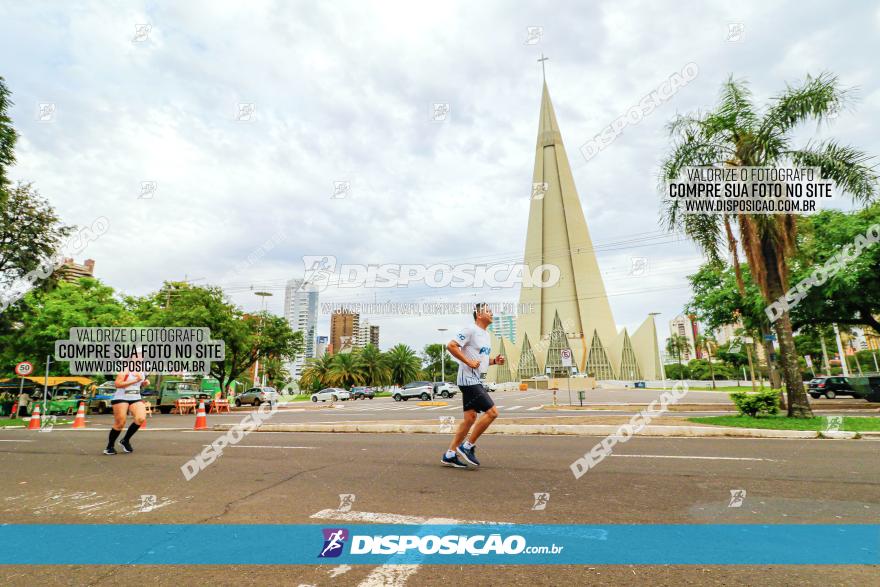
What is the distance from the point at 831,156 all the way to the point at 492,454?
482 inches

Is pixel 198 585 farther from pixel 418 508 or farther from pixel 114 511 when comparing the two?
pixel 114 511

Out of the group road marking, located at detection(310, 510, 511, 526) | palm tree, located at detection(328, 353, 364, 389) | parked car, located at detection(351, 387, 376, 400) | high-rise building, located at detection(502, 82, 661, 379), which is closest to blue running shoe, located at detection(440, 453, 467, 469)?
road marking, located at detection(310, 510, 511, 526)

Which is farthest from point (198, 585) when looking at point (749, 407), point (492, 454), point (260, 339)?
point (260, 339)

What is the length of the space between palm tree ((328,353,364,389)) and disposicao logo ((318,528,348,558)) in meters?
61.4

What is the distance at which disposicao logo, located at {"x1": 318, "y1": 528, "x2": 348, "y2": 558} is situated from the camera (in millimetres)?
2879

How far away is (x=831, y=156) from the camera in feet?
38.4

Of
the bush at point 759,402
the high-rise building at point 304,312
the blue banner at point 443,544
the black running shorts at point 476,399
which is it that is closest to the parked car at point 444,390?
the bush at point 759,402

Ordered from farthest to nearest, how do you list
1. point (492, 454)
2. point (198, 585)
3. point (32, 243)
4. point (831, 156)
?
point (32, 243), point (831, 156), point (492, 454), point (198, 585)

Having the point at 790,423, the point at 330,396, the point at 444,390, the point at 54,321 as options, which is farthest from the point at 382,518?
the point at 330,396

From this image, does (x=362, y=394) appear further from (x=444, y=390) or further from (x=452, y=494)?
(x=452, y=494)

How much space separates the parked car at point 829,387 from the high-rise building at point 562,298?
56998 millimetres

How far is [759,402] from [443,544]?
12.6 metres

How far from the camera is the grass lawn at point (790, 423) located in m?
9.76

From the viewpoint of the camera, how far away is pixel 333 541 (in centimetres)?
306
